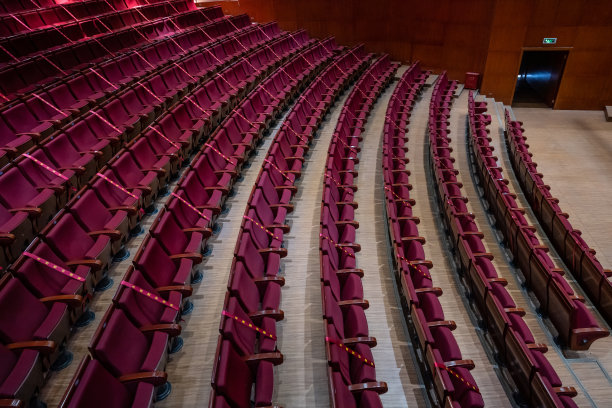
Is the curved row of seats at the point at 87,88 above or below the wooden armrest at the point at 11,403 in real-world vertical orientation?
above

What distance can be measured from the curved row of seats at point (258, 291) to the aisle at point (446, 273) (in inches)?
9.6

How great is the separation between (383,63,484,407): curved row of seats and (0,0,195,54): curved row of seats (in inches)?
37.8

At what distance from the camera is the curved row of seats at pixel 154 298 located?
35 cm

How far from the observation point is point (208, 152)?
2.31 ft

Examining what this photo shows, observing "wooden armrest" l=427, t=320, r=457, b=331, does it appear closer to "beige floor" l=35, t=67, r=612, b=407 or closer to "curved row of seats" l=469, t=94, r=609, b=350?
"beige floor" l=35, t=67, r=612, b=407

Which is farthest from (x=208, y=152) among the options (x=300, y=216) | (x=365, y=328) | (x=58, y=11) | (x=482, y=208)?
(x=58, y=11)

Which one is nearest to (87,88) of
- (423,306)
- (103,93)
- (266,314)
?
(103,93)

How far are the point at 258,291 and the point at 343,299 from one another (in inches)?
4.2

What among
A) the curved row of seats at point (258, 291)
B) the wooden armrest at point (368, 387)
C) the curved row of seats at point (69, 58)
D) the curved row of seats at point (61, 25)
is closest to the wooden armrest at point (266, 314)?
the curved row of seats at point (258, 291)

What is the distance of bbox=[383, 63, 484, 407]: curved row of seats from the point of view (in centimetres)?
40

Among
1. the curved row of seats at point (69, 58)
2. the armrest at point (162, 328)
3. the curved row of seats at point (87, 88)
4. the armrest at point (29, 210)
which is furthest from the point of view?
the curved row of seats at point (69, 58)

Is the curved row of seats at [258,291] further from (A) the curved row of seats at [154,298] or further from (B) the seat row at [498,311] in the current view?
(B) the seat row at [498,311]

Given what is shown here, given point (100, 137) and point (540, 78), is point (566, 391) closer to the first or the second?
point (100, 137)

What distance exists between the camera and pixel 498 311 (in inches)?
Answer: 18.8
